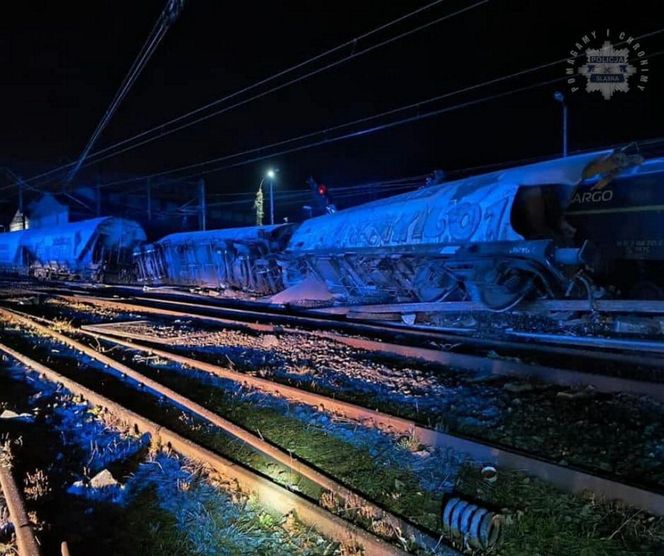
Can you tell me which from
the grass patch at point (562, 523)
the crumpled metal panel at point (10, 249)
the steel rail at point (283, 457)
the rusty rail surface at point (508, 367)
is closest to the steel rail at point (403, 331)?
the rusty rail surface at point (508, 367)

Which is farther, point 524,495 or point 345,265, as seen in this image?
point 345,265

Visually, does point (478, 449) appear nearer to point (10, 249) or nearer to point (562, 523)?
point (562, 523)

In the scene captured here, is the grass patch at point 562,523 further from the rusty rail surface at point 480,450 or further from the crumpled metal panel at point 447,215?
the crumpled metal panel at point 447,215

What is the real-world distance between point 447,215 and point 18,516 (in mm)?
8539

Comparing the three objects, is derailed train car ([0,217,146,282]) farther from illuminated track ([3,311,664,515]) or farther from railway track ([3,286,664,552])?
illuminated track ([3,311,664,515])

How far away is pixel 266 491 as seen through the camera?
333 cm

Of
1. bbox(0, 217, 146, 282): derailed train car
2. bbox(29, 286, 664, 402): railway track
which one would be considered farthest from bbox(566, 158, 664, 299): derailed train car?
bbox(0, 217, 146, 282): derailed train car

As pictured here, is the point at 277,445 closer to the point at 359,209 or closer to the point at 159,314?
the point at 159,314

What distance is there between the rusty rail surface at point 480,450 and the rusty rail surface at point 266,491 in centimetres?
142

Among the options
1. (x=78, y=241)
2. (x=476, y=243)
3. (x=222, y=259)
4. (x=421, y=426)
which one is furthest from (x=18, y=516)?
(x=78, y=241)

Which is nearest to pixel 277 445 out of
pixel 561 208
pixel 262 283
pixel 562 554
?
pixel 562 554

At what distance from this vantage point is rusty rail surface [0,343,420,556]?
2.71 m

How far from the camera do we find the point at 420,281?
391 inches

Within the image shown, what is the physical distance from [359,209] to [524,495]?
35.7ft
